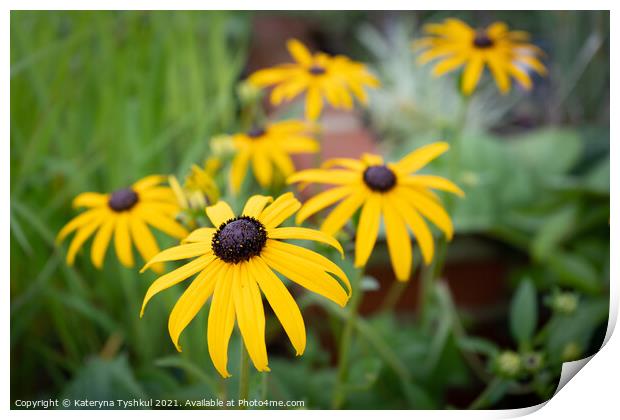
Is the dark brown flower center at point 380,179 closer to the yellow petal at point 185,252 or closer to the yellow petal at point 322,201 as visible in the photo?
the yellow petal at point 322,201

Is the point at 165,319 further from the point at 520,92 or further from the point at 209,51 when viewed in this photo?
the point at 520,92

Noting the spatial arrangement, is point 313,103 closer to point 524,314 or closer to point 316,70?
point 316,70

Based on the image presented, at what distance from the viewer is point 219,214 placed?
0.37 metres

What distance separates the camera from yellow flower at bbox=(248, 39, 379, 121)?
1.87ft

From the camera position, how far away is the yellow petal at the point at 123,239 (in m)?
0.43

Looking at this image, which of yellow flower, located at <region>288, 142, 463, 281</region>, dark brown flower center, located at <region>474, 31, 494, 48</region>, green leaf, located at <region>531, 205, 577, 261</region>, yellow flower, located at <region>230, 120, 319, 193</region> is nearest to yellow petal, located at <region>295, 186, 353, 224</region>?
yellow flower, located at <region>288, 142, 463, 281</region>

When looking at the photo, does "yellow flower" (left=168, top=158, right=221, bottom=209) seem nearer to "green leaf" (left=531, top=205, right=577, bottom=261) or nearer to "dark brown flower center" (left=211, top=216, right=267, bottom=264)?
"dark brown flower center" (left=211, top=216, right=267, bottom=264)

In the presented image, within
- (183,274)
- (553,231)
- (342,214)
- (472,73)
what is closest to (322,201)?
(342,214)

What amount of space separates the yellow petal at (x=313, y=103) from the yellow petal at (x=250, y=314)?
0.26m

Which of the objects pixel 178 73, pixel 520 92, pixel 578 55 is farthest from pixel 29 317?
pixel 520 92

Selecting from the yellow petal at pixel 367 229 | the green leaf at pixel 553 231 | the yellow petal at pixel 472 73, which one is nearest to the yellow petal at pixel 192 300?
the yellow petal at pixel 367 229

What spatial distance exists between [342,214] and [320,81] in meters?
0.21

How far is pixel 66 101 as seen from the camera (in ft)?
2.16
